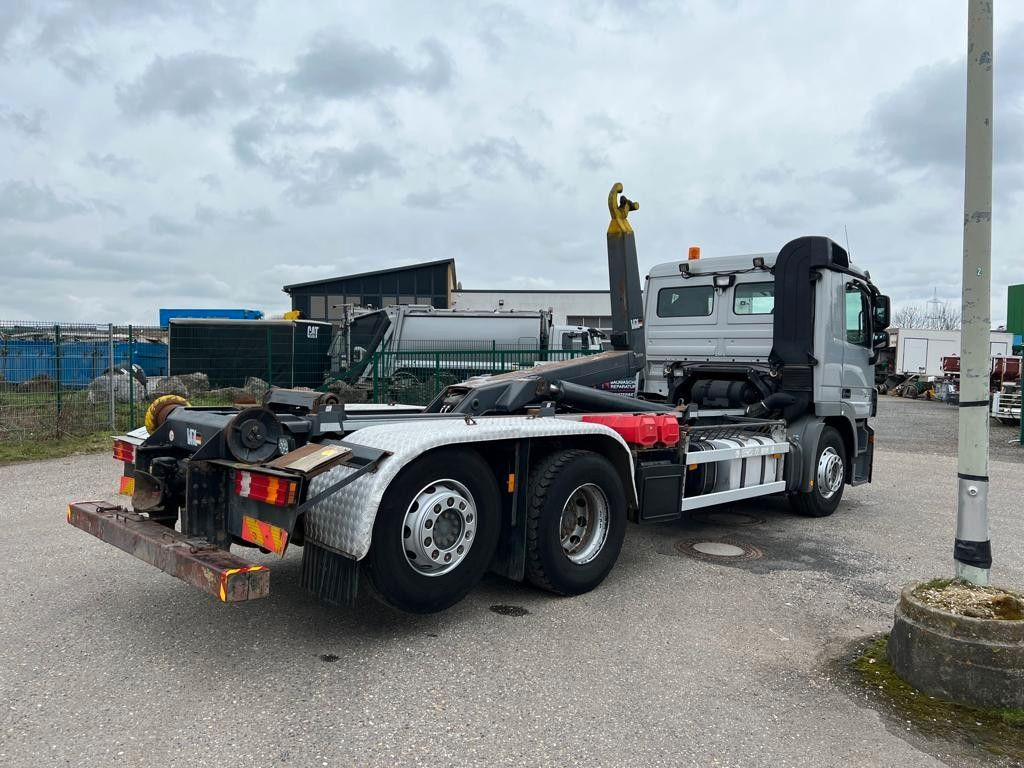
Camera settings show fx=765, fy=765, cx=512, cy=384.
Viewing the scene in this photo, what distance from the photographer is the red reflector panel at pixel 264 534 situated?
388cm

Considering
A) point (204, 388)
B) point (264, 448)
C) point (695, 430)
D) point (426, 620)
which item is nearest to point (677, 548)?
point (695, 430)

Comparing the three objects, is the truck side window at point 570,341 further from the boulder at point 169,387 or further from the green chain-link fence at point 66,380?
the green chain-link fence at point 66,380

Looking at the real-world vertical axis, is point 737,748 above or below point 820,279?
below

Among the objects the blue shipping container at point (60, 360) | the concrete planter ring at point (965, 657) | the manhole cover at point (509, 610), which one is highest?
the blue shipping container at point (60, 360)

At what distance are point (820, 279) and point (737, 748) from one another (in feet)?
17.3

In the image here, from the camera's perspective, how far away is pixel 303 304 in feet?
136

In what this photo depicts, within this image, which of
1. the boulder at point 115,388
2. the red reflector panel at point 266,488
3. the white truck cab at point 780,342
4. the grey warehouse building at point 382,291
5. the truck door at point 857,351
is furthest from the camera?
the grey warehouse building at point 382,291

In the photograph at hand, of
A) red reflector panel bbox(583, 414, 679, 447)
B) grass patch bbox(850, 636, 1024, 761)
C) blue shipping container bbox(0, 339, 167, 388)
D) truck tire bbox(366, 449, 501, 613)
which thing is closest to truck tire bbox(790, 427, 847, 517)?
red reflector panel bbox(583, 414, 679, 447)

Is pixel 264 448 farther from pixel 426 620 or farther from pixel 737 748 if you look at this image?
pixel 737 748

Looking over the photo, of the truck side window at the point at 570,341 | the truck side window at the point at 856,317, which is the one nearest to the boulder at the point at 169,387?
the truck side window at the point at 570,341

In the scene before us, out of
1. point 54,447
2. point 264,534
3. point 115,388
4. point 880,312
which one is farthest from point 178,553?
point 115,388

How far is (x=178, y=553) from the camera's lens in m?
3.89

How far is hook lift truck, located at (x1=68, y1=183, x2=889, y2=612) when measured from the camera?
13.0ft

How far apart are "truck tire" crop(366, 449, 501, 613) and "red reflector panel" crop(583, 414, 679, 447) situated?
50.0 inches
